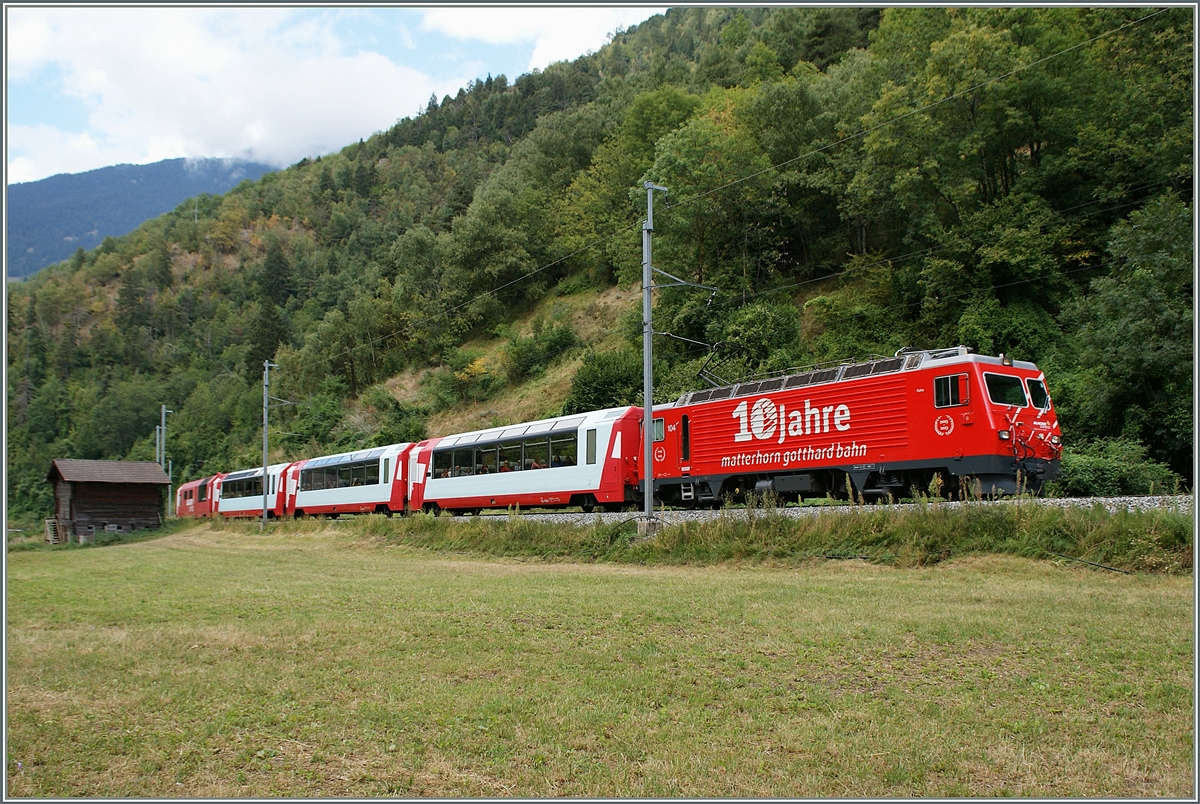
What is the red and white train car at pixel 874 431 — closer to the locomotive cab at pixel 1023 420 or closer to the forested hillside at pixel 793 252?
the locomotive cab at pixel 1023 420

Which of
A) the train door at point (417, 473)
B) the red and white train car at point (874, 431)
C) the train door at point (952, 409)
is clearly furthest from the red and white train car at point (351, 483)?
the train door at point (952, 409)

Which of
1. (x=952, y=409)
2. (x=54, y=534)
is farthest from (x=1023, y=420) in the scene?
(x=54, y=534)

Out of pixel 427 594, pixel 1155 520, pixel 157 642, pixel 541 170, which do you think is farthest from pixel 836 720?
pixel 541 170

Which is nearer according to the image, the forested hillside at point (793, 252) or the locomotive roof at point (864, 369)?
the locomotive roof at point (864, 369)

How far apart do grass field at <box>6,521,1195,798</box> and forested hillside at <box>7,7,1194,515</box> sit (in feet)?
56.9

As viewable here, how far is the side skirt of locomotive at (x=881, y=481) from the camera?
17344 millimetres

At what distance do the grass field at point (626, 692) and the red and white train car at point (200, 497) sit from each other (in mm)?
44600

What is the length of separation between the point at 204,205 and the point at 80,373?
70.4 m

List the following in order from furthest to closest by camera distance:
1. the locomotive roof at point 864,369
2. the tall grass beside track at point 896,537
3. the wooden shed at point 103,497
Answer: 1. the wooden shed at point 103,497
2. the locomotive roof at point 864,369
3. the tall grass beside track at point 896,537

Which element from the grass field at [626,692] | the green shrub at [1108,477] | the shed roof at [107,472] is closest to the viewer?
the grass field at [626,692]

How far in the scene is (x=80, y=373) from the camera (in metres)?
107

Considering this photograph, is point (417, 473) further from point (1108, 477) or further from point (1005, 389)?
point (1108, 477)

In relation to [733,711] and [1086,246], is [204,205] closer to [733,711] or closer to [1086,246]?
[1086,246]

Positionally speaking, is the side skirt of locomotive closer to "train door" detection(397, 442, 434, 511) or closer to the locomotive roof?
the locomotive roof
